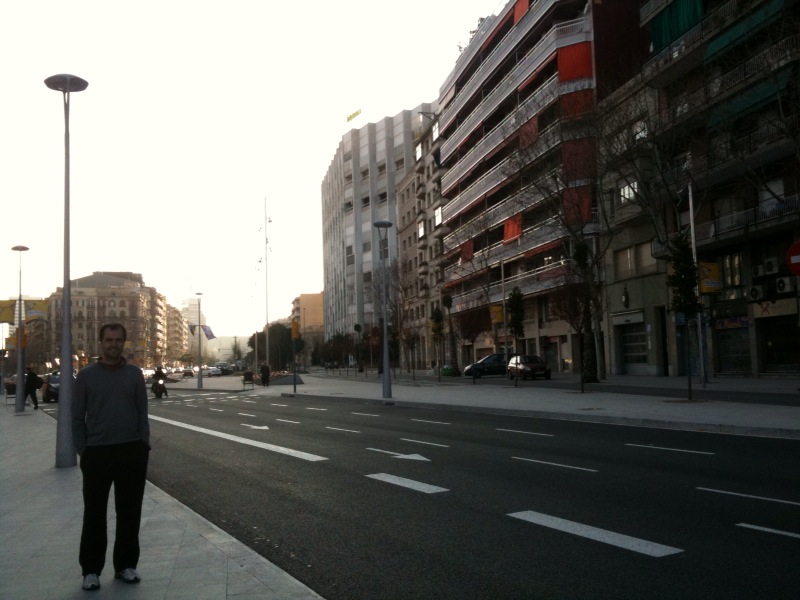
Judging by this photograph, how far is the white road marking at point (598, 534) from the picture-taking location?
617 cm

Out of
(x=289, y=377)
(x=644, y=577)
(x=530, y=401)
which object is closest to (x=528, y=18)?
(x=289, y=377)

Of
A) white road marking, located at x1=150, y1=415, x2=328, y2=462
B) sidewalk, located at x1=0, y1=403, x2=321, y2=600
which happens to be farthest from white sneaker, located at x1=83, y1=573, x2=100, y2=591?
white road marking, located at x1=150, y1=415, x2=328, y2=462

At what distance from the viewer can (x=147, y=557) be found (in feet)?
20.4

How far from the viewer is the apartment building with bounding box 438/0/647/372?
35312mm

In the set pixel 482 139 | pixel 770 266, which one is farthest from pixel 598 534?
pixel 482 139

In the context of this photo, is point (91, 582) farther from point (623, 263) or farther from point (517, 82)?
point (517, 82)

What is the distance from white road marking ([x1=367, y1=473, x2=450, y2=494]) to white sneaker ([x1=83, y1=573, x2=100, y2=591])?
15.0 ft

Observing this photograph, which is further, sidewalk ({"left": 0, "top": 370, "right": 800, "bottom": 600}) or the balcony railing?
the balcony railing

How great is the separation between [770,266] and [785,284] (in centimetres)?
127

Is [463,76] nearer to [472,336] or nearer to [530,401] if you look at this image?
[472,336]

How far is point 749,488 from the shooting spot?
8.95 metres

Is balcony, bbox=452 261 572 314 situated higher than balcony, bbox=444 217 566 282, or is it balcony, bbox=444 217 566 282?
balcony, bbox=444 217 566 282

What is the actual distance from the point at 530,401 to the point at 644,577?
2015cm

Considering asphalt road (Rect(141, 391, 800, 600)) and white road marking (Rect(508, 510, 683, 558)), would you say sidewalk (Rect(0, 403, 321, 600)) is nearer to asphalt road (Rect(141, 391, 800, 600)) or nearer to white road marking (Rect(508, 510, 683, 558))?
asphalt road (Rect(141, 391, 800, 600))
